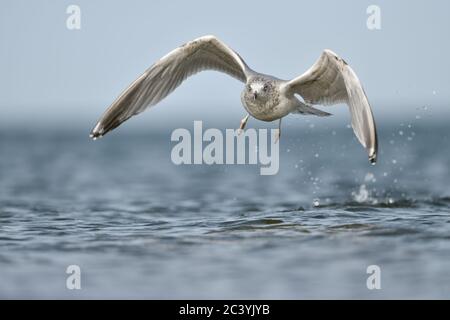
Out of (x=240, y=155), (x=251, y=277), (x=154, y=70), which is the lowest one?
(x=251, y=277)

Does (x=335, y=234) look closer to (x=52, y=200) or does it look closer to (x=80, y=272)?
(x=80, y=272)

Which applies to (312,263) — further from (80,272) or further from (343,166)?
(343,166)

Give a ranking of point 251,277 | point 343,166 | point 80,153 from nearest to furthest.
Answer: point 251,277, point 343,166, point 80,153

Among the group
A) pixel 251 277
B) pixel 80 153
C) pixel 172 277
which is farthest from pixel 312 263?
pixel 80 153

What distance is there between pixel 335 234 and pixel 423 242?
0.98m

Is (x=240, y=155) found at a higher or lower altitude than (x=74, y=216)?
higher

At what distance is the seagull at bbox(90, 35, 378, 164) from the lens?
10672mm

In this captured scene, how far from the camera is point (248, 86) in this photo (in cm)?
1120

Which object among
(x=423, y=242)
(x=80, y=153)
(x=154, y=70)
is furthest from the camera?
(x=80, y=153)

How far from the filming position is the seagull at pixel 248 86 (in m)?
10.7

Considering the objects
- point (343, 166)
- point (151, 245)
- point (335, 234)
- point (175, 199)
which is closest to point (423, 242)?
point (335, 234)

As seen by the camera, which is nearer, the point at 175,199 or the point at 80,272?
the point at 80,272

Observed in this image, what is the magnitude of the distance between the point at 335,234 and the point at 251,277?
1.93 metres

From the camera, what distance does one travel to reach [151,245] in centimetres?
1091
